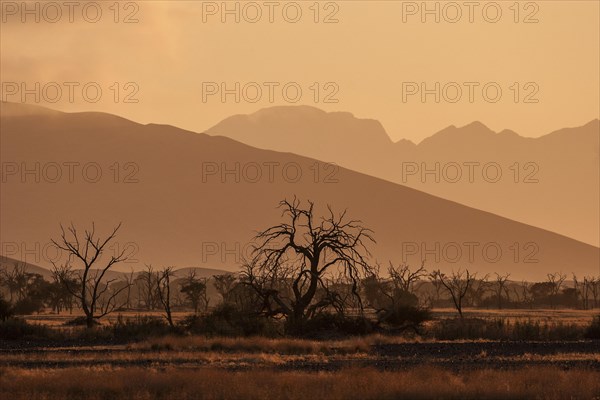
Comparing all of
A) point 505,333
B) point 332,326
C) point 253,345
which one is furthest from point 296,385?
point 505,333

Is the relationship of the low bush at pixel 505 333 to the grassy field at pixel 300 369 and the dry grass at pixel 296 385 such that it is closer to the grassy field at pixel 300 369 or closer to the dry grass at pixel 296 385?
the grassy field at pixel 300 369

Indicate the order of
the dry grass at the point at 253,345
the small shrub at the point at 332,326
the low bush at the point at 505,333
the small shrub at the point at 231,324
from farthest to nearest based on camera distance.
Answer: the small shrub at the point at 332,326
the small shrub at the point at 231,324
the low bush at the point at 505,333
the dry grass at the point at 253,345

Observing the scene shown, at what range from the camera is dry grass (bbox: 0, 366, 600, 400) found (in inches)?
1025

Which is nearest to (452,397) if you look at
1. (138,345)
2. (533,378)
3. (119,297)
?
(533,378)

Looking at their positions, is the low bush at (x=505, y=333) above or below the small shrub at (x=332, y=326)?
below

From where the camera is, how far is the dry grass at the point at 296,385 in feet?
85.4

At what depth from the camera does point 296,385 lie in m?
27.0

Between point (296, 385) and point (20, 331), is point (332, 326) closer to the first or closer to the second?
point (20, 331)

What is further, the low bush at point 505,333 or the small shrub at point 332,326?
the small shrub at point 332,326

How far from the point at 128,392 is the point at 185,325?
97.6 feet

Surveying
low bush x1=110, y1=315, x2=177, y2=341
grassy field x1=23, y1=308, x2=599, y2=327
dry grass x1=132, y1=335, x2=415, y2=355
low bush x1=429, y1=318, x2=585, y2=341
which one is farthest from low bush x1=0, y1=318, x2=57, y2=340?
grassy field x1=23, y1=308, x2=599, y2=327

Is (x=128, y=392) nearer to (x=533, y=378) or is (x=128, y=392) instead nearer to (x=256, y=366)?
(x=256, y=366)

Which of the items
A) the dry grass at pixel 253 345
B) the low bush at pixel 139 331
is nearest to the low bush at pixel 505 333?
the dry grass at pixel 253 345

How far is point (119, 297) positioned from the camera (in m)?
171
